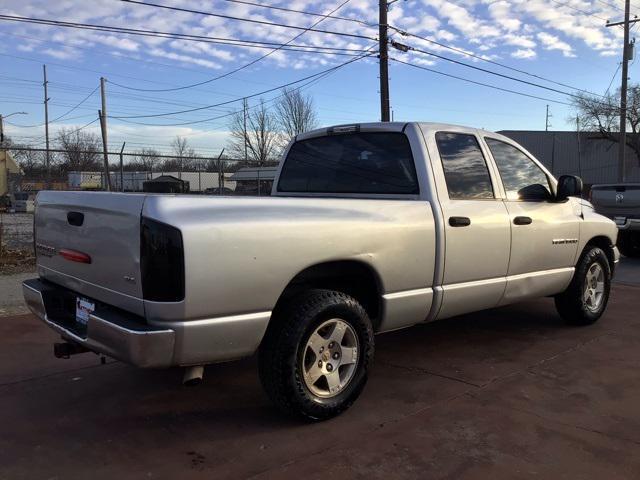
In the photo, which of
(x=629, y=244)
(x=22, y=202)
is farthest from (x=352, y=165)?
(x=22, y=202)

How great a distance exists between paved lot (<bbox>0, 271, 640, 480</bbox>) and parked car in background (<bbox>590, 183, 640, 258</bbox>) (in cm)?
731

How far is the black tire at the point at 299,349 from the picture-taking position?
11.1 feet

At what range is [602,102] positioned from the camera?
4750 centimetres

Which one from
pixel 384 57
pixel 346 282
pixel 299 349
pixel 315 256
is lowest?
pixel 299 349

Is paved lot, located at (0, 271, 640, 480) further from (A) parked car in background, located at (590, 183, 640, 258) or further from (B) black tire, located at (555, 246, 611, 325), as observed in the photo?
(A) parked car in background, located at (590, 183, 640, 258)

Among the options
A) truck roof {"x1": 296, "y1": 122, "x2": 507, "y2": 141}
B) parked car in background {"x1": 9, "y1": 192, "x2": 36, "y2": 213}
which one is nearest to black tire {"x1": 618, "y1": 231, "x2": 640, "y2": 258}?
truck roof {"x1": 296, "y1": 122, "x2": 507, "y2": 141}

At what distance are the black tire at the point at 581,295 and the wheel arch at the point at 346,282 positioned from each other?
9.29ft

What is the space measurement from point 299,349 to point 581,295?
376 cm

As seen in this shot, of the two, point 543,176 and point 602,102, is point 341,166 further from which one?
point 602,102

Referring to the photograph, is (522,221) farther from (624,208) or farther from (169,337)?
(624,208)

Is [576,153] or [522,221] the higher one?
[576,153]

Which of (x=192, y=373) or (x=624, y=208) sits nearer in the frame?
(x=192, y=373)

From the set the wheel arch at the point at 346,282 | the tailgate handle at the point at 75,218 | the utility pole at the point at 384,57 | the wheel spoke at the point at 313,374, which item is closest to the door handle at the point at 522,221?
the wheel arch at the point at 346,282

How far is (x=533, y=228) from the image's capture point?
5102 mm
